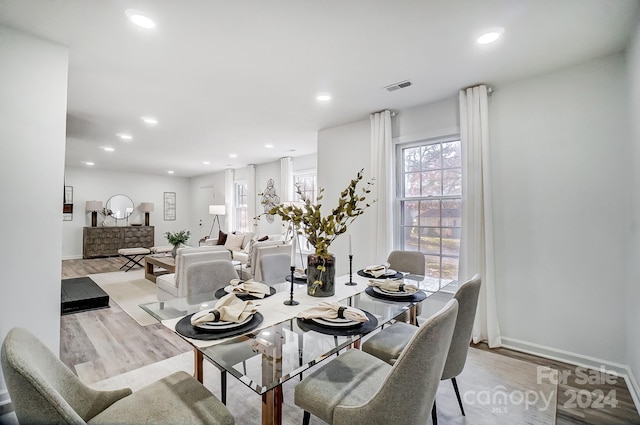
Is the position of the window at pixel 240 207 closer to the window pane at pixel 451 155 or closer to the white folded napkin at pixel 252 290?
the window pane at pixel 451 155

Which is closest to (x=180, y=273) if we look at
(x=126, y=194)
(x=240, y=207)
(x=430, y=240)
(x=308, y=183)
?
(x=430, y=240)

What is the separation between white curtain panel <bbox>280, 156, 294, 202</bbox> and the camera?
6.44 m

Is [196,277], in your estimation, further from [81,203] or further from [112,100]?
[81,203]

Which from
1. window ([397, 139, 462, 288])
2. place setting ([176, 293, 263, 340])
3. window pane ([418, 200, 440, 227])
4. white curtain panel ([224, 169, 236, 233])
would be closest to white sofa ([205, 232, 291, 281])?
white curtain panel ([224, 169, 236, 233])

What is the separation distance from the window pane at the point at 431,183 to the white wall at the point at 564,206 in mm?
601

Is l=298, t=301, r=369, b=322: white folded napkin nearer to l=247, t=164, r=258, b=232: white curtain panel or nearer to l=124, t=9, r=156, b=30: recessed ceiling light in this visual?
l=124, t=9, r=156, b=30: recessed ceiling light

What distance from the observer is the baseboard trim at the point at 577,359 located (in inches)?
84.0

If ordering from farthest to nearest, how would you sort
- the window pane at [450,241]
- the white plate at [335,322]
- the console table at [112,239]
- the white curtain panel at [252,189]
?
the console table at [112,239]
the white curtain panel at [252,189]
the window pane at [450,241]
the white plate at [335,322]

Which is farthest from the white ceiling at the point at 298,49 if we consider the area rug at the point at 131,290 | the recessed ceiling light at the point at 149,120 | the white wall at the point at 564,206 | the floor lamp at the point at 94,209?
the floor lamp at the point at 94,209

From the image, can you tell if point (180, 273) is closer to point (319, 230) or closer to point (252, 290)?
point (252, 290)

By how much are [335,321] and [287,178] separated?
5.27 metres

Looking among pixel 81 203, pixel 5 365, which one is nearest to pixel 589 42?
pixel 5 365

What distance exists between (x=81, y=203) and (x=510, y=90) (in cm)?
1031

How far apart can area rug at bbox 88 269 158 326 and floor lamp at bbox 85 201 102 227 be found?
9.79 ft
